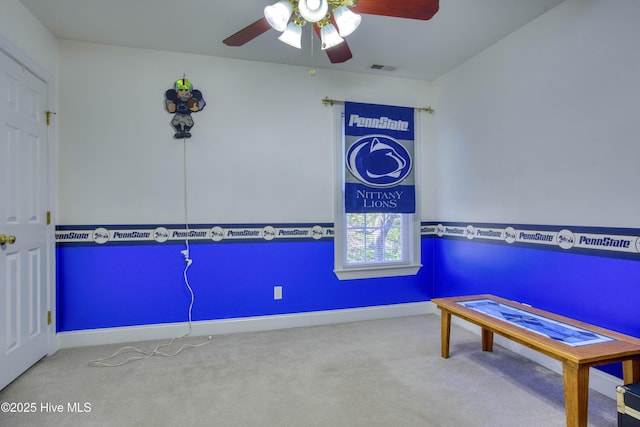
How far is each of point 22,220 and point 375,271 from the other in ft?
9.74

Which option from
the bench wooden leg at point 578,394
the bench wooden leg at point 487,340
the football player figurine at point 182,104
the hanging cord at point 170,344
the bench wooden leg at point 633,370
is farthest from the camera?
the football player figurine at point 182,104

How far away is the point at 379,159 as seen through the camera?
3586 mm

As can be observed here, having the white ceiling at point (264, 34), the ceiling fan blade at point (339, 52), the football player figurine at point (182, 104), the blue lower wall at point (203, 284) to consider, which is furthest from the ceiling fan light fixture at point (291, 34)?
the blue lower wall at point (203, 284)

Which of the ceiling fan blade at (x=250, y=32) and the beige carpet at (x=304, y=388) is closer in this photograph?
the beige carpet at (x=304, y=388)

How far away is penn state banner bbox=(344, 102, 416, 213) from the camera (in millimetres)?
3486

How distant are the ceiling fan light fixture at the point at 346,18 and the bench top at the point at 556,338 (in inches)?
78.3

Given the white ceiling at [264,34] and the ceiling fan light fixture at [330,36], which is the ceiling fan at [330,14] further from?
the white ceiling at [264,34]

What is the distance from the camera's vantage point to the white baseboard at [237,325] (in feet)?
9.50

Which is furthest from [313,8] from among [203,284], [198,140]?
[203,284]

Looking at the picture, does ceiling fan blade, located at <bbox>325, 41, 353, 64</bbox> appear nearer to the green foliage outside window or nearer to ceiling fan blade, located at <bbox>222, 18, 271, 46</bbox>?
ceiling fan blade, located at <bbox>222, 18, 271, 46</bbox>

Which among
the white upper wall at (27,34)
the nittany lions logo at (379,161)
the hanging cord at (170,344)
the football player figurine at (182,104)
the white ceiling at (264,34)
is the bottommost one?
the hanging cord at (170,344)

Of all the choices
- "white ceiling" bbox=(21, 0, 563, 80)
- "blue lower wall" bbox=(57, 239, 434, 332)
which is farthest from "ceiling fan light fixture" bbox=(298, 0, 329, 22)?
"blue lower wall" bbox=(57, 239, 434, 332)

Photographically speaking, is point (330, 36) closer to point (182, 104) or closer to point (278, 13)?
point (278, 13)

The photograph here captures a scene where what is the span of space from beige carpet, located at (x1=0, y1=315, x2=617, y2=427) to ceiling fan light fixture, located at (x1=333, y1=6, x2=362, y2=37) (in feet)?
7.08
